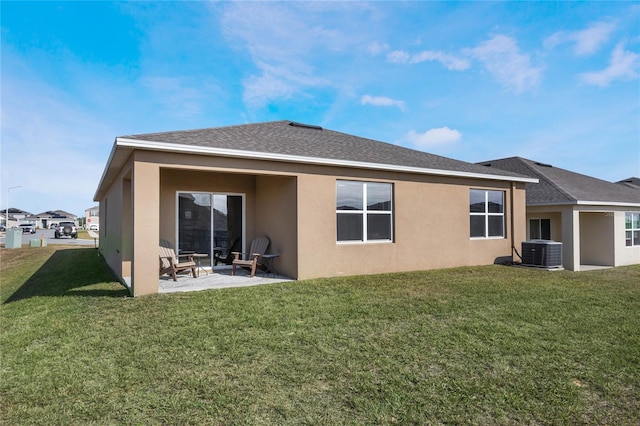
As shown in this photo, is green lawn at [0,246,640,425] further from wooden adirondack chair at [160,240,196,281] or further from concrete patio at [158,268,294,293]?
wooden adirondack chair at [160,240,196,281]

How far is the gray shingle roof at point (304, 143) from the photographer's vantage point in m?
7.93

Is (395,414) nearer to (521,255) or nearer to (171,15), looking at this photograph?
(521,255)

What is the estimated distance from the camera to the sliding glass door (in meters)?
9.91

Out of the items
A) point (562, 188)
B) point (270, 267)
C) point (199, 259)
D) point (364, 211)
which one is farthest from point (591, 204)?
point (199, 259)

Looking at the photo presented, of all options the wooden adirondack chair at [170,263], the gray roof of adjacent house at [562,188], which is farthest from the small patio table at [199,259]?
the gray roof of adjacent house at [562,188]

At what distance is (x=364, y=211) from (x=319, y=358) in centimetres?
602

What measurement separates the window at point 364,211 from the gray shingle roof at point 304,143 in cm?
78

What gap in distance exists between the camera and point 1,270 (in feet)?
53.4

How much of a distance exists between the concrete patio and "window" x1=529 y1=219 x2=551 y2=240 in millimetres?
12705

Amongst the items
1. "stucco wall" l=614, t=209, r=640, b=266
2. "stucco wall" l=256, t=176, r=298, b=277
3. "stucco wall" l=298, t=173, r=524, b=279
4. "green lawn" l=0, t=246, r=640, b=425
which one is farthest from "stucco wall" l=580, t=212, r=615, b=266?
"stucco wall" l=256, t=176, r=298, b=277

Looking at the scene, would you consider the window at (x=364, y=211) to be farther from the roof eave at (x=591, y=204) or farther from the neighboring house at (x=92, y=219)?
the neighboring house at (x=92, y=219)

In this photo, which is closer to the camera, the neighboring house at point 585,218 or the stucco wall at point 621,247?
the neighboring house at point 585,218

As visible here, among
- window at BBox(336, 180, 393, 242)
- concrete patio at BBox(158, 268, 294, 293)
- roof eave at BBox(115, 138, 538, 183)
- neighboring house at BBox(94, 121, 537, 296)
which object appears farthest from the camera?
window at BBox(336, 180, 393, 242)

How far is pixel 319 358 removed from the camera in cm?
414
